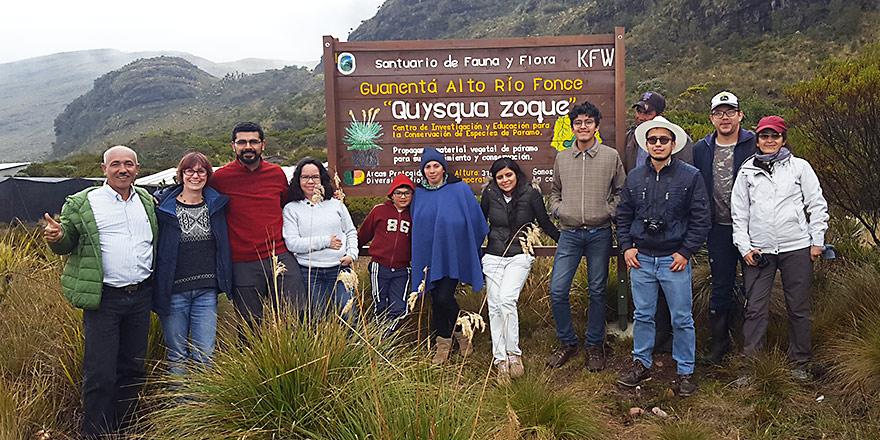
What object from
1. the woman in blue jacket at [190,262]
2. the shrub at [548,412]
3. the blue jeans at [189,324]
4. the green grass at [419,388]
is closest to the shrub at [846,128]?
the green grass at [419,388]

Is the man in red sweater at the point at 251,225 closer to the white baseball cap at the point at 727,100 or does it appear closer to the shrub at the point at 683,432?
the shrub at the point at 683,432

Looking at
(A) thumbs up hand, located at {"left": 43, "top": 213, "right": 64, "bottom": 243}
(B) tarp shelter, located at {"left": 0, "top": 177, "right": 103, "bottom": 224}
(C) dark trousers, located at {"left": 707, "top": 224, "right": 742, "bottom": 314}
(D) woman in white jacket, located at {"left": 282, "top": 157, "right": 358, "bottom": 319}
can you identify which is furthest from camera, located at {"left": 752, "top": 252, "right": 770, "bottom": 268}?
(B) tarp shelter, located at {"left": 0, "top": 177, "right": 103, "bottom": 224}

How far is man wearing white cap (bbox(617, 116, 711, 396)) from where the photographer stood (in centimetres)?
461

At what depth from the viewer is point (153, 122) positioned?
87938mm

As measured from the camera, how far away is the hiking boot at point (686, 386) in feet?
15.7

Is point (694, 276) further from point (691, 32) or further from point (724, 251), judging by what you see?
point (691, 32)

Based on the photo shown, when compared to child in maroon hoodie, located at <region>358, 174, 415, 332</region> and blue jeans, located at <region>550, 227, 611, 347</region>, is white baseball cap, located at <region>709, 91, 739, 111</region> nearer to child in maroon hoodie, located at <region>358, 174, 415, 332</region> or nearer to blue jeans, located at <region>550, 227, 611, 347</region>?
blue jeans, located at <region>550, 227, 611, 347</region>

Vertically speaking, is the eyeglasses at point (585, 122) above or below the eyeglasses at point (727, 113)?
below

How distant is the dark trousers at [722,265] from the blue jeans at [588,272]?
2.59 feet

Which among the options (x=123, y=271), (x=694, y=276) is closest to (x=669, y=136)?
(x=694, y=276)

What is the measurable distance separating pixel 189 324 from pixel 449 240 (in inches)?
78.1

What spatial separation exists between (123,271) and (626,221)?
3442 mm

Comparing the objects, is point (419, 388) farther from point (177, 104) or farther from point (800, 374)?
point (177, 104)

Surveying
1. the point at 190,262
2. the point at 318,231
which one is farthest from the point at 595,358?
the point at 190,262
